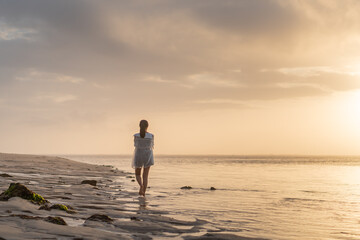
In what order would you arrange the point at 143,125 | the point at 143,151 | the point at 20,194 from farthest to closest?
the point at 143,151 < the point at 143,125 < the point at 20,194

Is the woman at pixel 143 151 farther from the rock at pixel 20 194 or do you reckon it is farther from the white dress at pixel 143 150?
the rock at pixel 20 194

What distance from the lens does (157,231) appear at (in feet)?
23.1

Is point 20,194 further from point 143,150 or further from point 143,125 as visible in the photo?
point 143,150

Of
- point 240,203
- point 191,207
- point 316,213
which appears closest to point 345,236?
point 316,213

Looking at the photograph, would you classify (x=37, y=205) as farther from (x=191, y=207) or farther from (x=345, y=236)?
(x=345, y=236)

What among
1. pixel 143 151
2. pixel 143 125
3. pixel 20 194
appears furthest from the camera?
pixel 143 151

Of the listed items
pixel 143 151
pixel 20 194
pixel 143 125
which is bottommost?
pixel 20 194

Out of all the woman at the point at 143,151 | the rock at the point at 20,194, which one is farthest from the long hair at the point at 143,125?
the rock at the point at 20,194

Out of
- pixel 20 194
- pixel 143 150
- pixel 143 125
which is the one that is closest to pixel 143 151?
pixel 143 150

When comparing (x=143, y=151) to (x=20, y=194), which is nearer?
(x=20, y=194)

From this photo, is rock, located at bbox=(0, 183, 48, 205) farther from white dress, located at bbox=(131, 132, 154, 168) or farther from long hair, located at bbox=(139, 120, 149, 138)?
white dress, located at bbox=(131, 132, 154, 168)

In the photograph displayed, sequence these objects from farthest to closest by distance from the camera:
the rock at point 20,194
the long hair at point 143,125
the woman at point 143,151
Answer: the woman at point 143,151
the long hair at point 143,125
the rock at point 20,194

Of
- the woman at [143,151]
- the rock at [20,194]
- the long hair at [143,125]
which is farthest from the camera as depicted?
the woman at [143,151]

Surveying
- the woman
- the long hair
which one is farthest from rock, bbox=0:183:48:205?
the woman
